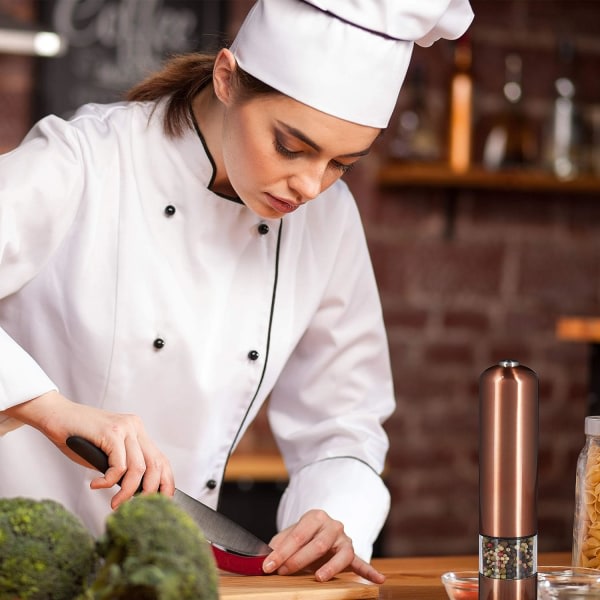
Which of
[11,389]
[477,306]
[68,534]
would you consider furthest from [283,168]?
[477,306]

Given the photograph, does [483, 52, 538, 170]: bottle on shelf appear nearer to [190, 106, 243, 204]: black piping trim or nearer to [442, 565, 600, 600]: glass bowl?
[190, 106, 243, 204]: black piping trim

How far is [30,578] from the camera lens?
0.79 m

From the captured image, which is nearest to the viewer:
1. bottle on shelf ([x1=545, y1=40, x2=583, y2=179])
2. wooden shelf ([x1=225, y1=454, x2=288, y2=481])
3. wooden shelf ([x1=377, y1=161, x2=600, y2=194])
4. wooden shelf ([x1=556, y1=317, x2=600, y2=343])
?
wooden shelf ([x1=556, y1=317, x2=600, y2=343])

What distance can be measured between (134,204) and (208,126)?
14 cm

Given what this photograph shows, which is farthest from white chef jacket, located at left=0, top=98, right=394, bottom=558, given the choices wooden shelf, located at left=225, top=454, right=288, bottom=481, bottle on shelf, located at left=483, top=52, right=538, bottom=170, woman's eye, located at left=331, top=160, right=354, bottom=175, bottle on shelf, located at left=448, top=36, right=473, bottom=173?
bottle on shelf, located at left=483, top=52, right=538, bottom=170

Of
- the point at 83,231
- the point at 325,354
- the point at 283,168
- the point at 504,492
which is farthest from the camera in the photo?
the point at 325,354

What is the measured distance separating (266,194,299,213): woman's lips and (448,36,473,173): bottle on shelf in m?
1.85

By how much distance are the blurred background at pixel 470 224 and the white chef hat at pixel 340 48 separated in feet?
5.78

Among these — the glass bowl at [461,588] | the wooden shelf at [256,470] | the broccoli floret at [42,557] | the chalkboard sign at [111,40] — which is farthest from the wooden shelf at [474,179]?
the broccoli floret at [42,557]

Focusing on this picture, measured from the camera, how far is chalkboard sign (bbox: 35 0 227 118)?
2.90 m

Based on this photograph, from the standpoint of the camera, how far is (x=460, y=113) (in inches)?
123

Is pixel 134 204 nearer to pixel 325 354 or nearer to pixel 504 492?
pixel 325 354

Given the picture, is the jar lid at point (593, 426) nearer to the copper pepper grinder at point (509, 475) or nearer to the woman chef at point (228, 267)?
the copper pepper grinder at point (509, 475)

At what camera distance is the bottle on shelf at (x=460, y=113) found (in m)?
3.11
